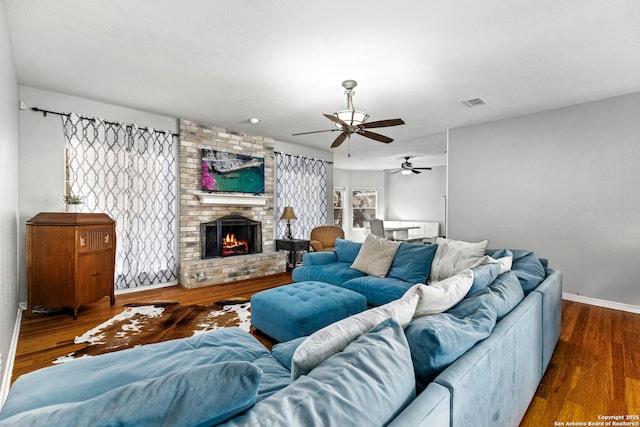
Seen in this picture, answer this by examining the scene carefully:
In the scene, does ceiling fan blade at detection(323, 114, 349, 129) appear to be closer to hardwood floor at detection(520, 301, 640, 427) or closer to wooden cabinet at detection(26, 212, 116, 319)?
hardwood floor at detection(520, 301, 640, 427)

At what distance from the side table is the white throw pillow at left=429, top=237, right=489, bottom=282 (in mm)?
2654

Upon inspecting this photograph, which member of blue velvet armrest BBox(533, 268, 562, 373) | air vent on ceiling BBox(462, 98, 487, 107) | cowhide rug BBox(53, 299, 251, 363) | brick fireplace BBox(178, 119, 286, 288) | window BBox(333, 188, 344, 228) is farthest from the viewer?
window BBox(333, 188, 344, 228)

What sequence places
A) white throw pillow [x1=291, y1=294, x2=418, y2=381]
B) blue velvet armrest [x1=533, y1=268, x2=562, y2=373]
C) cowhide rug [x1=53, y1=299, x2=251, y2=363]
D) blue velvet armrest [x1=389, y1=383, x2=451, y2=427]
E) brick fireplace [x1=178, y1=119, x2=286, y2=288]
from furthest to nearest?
brick fireplace [x1=178, y1=119, x2=286, y2=288] → cowhide rug [x1=53, y1=299, x2=251, y2=363] → blue velvet armrest [x1=533, y1=268, x2=562, y2=373] → white throw pillow [x1=291, y1=294, x2=418, y2=381] → blue velvet armrest [x1=389, y1=383, x2=451, y2=427]

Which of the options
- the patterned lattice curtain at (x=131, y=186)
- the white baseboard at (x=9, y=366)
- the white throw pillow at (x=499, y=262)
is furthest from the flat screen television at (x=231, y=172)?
the white throw pillow at (x=499, y=262)

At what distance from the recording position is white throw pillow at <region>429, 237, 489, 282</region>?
3.01 meters

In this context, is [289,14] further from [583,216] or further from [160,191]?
[583,216]

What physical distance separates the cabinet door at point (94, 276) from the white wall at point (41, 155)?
0.85 meters

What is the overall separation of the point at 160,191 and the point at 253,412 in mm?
4442

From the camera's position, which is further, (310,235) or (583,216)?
(310,235)

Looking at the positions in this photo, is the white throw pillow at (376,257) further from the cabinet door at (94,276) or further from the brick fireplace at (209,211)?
the cabinet door at (94,276)

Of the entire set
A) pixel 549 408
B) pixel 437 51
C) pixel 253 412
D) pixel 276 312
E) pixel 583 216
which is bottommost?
pixel 549 408

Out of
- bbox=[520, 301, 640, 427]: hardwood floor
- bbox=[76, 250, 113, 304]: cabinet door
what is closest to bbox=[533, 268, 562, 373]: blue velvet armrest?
bbox=[520, 301, 640, 427]: hardwood floor

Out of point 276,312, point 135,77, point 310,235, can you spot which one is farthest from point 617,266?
point 135,77

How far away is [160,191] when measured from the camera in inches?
176
